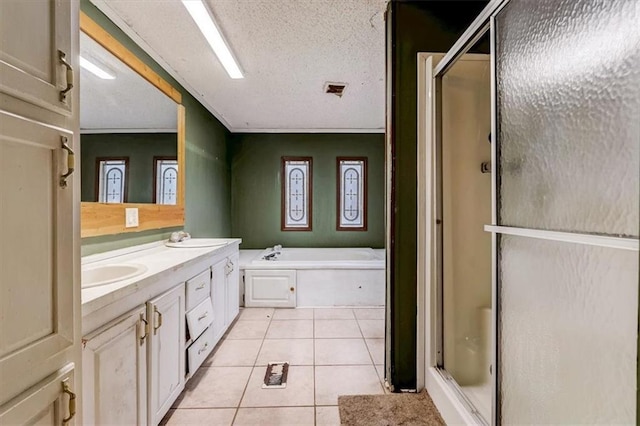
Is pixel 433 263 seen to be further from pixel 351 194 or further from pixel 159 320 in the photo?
pixel 351 194

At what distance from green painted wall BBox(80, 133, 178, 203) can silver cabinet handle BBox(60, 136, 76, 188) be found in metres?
1.07

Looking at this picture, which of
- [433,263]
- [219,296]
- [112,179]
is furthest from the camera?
[219,296]

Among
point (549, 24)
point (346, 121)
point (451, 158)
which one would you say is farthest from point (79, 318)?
point (346, 121)

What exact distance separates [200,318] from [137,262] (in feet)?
1.77

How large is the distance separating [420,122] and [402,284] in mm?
968

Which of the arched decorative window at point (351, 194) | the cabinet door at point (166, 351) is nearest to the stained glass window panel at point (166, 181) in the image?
the cabinet door at point (166, 351)

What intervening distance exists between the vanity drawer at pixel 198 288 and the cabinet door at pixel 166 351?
0.30 feet

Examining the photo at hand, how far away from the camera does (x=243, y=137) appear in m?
4.60

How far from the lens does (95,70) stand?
177 cm

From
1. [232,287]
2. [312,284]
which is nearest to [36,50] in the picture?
[232,287]

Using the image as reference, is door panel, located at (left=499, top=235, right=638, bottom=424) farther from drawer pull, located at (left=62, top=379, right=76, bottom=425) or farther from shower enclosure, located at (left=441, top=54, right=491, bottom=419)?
drawer pull, located at (left=62, top=379, right=76, bottom=425)

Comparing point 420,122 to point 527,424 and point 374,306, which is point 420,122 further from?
point 374,306

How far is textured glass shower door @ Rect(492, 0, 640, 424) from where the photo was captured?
0.78 metres

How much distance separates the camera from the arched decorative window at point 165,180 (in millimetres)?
2408
